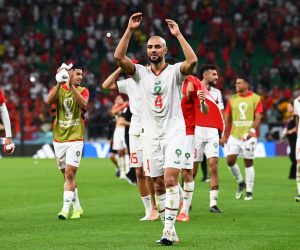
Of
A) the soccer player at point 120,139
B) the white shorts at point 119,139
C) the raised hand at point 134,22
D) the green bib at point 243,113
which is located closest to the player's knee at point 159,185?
the raised hand at point 134,22

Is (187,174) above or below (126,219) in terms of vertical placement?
above

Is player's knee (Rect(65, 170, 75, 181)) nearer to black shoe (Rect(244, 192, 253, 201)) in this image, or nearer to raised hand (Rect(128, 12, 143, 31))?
raised hand (Rect(128, 12, 143, 31))

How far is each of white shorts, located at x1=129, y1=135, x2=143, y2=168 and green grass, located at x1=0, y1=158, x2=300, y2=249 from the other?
2.84 ft


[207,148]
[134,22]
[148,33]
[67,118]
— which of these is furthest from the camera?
[148,33]

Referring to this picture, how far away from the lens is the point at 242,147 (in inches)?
759

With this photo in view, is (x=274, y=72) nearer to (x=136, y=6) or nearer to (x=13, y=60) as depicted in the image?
(x=136, y=6)

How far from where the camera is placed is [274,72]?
44375mm

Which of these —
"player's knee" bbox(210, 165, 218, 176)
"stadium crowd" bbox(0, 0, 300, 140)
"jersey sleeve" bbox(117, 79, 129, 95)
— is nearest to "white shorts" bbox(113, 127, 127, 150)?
"player's knee" bbox(210, 165, 218, 176)

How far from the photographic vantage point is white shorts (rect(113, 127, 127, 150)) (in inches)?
1035

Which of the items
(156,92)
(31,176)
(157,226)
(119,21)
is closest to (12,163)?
(31,176)

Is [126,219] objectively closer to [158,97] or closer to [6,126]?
[6,126]

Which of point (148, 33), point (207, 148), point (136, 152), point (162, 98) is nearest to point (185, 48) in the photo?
point (162, 98)

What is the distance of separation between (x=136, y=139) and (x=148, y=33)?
30.0 meters

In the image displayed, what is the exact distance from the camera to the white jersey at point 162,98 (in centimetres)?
1175
